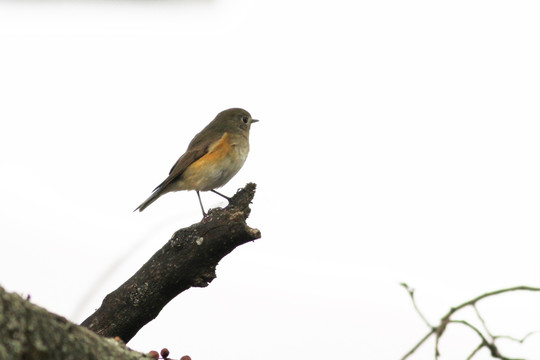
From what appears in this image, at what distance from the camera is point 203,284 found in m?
4.36

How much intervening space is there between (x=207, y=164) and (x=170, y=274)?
3.93m

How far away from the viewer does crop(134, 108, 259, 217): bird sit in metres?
8.24

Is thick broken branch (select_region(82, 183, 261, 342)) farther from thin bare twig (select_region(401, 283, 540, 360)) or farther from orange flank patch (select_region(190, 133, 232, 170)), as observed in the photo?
orange flank patch (select_region(190, 133, 232, 170))

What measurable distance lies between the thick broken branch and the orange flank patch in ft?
12.5

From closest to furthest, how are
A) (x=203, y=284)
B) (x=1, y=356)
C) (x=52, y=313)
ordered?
(x=1, y=356) < (x=52, y=313) < (x=203, y=284)

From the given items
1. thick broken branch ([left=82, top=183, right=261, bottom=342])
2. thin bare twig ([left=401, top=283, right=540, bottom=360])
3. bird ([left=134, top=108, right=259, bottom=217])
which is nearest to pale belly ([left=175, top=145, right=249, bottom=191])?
bird ([left=134, top=108, right=259, bottom=217])

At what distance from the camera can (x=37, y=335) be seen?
2.01m

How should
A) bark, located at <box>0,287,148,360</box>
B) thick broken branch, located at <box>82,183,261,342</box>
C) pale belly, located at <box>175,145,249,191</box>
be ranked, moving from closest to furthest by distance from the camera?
1. bark, located at <box>0,287,148,360</box>
2. thick broken branch, located at <box>82,183,261,342</box>
3. pale belly, located at <box>175,145,249,191</box>

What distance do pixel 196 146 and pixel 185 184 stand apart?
1.51ft

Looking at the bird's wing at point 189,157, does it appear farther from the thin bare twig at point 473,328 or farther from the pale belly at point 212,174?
the thin bare twig at point 473,328

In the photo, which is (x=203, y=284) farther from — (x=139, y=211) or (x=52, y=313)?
(x=139, y=211)

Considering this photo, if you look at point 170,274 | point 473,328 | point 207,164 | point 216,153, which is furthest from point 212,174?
point 473,328

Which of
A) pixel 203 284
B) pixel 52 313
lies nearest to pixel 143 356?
pixel 52 313

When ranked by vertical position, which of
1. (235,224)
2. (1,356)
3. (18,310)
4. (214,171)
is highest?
(214,171)
